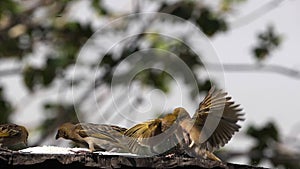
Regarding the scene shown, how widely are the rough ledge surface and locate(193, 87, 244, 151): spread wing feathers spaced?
0.45 meters

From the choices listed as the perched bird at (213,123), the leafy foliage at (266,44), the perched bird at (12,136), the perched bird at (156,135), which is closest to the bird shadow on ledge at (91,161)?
the perched bird at (156,135)

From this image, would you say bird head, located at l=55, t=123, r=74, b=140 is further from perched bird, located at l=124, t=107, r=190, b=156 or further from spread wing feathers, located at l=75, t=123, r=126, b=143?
perched bird, located at l=124, t=107, r=190, b=156

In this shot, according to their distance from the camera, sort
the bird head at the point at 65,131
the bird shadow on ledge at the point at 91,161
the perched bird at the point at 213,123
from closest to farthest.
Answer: the bird shadow on ledge at the point at 91,161 < the perched bird at the point at 213,123 < the bird head at the point at 65,131

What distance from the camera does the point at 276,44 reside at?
1183 centimetres

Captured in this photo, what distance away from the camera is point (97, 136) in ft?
13.8

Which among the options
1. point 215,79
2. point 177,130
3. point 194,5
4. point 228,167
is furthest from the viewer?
point 194,5

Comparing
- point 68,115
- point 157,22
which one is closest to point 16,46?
point 68,115

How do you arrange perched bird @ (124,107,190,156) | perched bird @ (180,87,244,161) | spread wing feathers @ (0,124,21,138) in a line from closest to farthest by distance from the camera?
perched bird @ (124,107,190,156)
perched bird @ (180,87,244,161)
spread wing feathers @ (0,124,21,138)

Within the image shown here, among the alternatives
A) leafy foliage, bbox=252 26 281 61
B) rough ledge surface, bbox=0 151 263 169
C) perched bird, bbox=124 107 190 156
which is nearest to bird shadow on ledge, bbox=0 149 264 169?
rough ledge surface, bbox=0 151 263 169

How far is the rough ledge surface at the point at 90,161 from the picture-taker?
3.63m

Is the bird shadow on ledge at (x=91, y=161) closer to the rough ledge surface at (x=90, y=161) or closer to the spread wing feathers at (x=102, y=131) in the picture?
the rough ledge surface at (x=90, y=161)

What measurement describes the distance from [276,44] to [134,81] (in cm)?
188

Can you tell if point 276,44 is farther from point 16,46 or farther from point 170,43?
point 16,46

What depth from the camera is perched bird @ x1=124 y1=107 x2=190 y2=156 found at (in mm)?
4000
